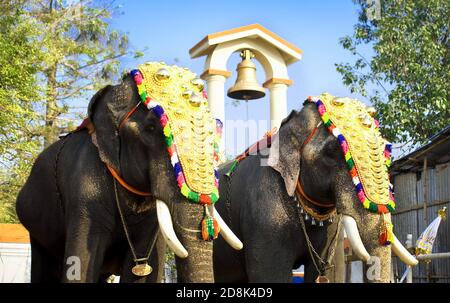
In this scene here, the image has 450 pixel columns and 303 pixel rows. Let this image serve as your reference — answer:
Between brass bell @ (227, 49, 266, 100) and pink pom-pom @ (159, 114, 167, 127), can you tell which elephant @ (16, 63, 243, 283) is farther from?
brass bell @ (227, 49, 266, 100)

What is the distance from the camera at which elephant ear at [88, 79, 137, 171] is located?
16.3 feet

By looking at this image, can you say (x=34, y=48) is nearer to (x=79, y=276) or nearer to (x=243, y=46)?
(x=243, y=46)

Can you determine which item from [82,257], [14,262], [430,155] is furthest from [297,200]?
[430,155]

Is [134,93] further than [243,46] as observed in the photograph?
No

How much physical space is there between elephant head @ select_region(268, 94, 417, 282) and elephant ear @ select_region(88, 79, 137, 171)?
1395 millimetres

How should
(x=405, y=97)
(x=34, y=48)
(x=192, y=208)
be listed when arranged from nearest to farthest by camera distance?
1. (x=192, y=208)
2. (x=34, y=48)
3. (x=405, y=97)

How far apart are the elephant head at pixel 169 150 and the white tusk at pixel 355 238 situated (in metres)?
0.83

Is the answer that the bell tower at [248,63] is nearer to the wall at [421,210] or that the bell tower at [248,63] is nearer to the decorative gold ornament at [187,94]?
the wall at [421,210]

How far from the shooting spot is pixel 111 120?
5.05m

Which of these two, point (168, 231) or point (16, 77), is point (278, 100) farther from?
point (168, 231)

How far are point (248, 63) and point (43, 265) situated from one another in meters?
4.97

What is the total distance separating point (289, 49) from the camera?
35.3 ft
